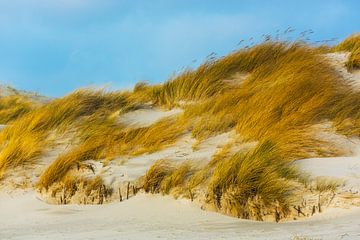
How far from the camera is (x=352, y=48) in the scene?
968 cm

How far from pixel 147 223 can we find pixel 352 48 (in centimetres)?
549

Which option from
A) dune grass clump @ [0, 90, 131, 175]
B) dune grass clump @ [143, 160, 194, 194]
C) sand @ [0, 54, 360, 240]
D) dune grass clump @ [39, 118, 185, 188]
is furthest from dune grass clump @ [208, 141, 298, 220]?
dune grass clump @ [0, 90, 131, 175]

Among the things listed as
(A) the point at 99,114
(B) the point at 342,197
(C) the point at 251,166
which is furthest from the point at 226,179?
(A) the point at 99,114

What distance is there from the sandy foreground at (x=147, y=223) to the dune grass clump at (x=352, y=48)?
4.08 metres

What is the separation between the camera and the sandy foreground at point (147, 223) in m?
4.80

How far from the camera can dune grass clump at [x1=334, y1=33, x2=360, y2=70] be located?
8.96m

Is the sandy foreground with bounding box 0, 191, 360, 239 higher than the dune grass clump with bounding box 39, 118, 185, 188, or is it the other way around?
the dune grass clump with bounding box 39, 118, 185, 188

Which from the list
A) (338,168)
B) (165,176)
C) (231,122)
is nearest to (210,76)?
(231,122)

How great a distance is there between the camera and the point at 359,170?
608 centimetres

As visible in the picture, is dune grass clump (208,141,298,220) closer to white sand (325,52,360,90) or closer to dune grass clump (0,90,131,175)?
white sand (325,52,360,90)

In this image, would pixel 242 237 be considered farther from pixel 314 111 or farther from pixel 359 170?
pixel 314 111

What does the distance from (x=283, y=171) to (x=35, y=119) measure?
4.45 m

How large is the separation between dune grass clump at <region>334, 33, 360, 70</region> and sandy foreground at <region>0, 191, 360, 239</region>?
160 inches

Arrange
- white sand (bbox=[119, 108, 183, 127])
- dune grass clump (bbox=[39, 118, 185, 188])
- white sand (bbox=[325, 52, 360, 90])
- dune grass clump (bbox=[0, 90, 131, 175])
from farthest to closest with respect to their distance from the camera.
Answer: white sand (bbox=[119, 108, 183, 127]) < white sand (bbox=[325, 52, 360, 90]) < dune grass clump (bbox=[0, 90, 131, 175]) < dune grass clump (bbox=[39, 118, 185, 188])
